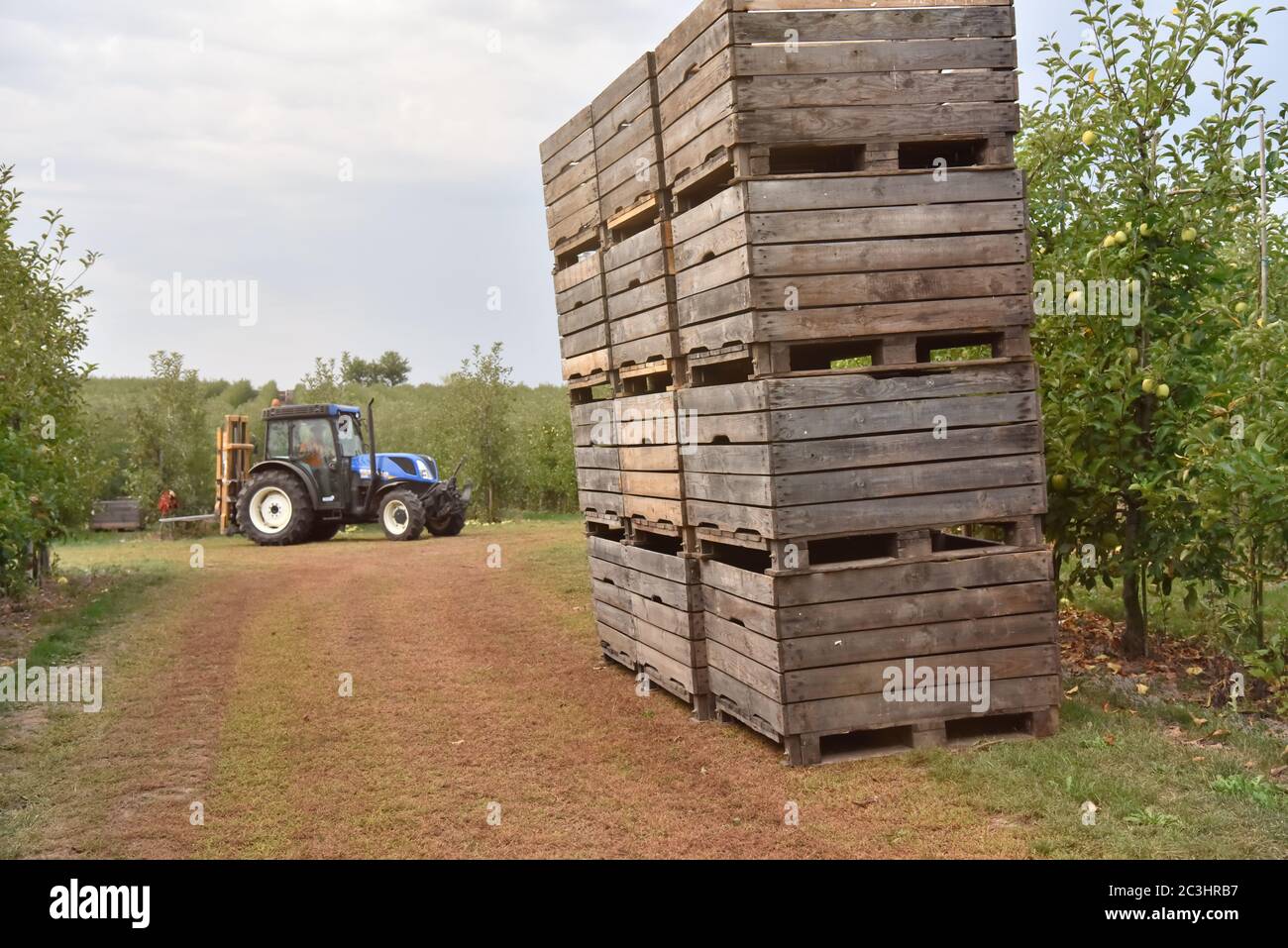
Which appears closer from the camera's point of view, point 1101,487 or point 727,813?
point 727,813

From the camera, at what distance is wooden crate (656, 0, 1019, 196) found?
21.6 ft

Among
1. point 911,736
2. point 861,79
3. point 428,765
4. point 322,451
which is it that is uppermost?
point 861,79

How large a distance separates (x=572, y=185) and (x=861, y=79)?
3.74m

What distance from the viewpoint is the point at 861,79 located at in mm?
6641

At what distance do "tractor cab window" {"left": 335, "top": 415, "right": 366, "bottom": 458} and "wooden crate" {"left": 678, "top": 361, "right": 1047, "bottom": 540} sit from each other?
16.5 m

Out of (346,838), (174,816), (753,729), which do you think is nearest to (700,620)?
(753,729)

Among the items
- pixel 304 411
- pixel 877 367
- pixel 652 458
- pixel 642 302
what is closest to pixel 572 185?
pixel 642 302

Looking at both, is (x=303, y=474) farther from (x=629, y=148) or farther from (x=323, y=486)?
(x=629, y=148)

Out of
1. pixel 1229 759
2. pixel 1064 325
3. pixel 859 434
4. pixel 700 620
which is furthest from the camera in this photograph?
pixel 1064 325

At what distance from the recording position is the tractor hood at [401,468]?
22484mm

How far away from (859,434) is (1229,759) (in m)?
2.58

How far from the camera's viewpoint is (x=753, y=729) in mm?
7285

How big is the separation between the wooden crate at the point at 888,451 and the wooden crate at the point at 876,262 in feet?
0.68
